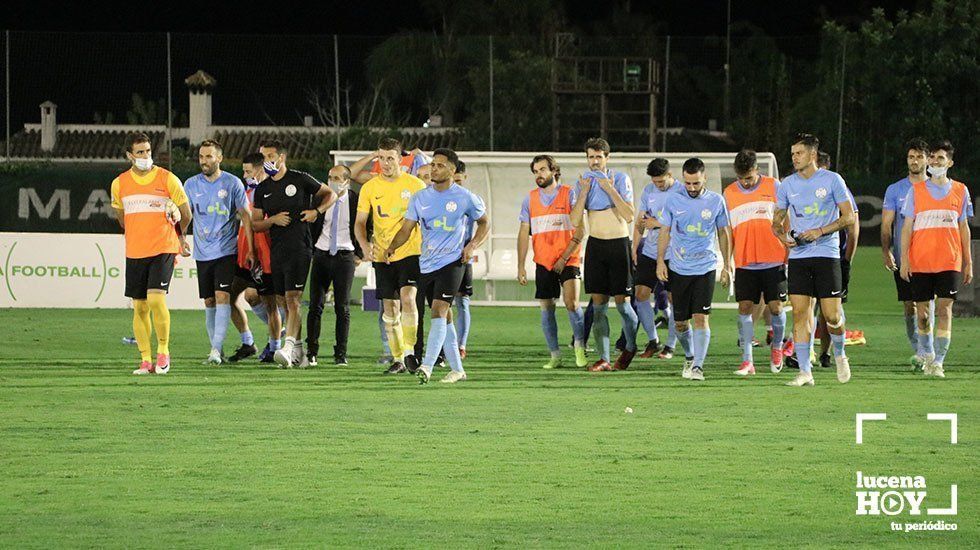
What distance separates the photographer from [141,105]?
113 ft

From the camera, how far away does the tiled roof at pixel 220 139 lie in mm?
34406

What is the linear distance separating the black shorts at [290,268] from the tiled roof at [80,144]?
67.6 feet

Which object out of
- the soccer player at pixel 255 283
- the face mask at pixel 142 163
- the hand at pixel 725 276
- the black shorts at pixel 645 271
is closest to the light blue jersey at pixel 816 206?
the hand at pixel 725 276

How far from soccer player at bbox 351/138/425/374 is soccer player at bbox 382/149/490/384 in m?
0.60

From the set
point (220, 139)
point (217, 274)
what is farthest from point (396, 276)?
point (220, 139)

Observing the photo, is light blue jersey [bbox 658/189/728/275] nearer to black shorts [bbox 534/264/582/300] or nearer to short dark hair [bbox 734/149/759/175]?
short dark hair [bbox 734/149/759/175]

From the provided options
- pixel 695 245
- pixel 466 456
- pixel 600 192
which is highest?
pixel 600 192

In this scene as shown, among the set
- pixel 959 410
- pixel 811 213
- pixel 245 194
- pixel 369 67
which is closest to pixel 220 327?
pixel 245 194

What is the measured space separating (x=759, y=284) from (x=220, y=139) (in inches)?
1183

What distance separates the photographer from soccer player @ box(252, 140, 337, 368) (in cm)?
1444

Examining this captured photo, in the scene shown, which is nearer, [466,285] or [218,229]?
[218,229]

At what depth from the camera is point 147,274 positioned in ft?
45.0

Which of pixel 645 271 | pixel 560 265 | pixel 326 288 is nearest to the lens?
pixel 560 265

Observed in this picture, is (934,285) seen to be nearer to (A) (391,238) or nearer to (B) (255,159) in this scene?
(A) (391,238)
